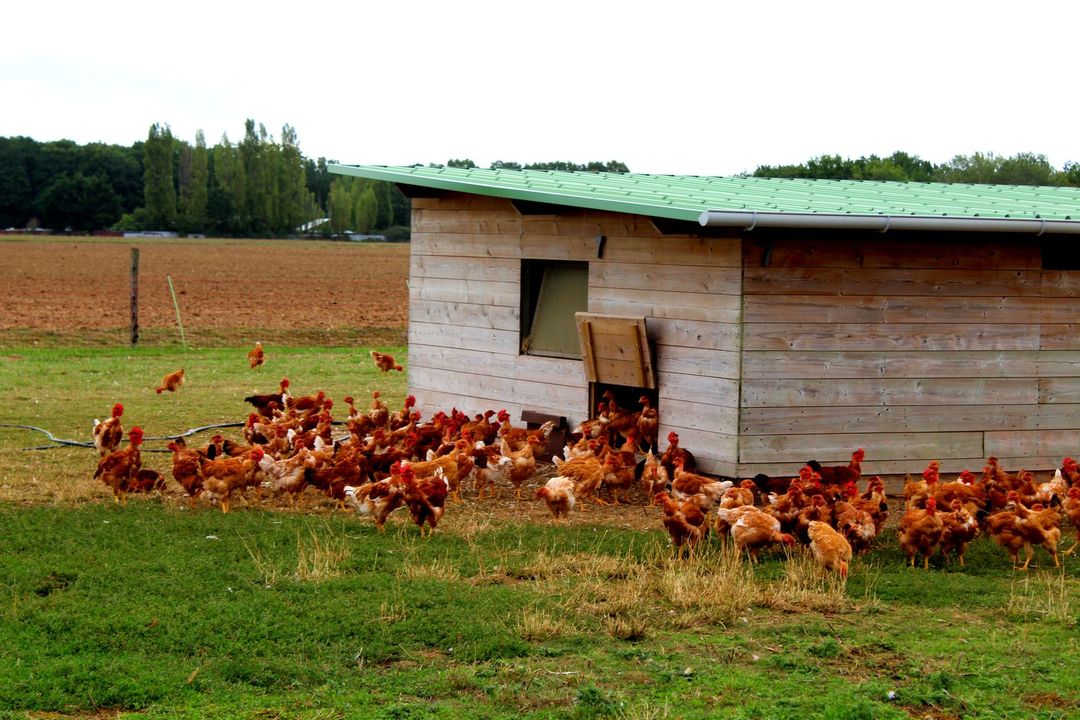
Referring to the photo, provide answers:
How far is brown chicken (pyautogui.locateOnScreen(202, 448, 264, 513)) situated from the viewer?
1138 centimetres

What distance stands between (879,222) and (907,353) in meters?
1.73

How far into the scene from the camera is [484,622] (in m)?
7.88

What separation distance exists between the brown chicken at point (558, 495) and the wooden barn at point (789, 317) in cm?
166

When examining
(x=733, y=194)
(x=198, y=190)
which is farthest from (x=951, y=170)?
(x=198, y=190)

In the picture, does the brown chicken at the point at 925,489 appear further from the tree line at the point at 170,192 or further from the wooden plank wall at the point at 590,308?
the tree line at the point at 170,192

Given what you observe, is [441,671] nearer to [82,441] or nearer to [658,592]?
[658,592]

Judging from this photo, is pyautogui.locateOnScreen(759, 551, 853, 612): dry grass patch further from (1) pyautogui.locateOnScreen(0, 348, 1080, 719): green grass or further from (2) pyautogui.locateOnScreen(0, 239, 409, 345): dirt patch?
(2) pyautogui.locateOnScreen(0, 239, 409, 345): dirt patch

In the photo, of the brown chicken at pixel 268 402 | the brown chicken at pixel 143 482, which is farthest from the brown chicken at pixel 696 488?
the brown chicken at pixel 268 402

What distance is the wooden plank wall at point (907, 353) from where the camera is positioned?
12062 millimetres

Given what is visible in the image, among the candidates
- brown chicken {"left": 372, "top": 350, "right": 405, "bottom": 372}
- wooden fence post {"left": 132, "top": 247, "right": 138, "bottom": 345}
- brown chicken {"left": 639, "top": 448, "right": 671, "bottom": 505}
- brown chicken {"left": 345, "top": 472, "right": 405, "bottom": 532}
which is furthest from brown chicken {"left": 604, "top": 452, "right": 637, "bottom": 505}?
wooden fence post {"left": 132, "top": 247, "right": 138, "bottom": 345}

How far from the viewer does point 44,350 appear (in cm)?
2573

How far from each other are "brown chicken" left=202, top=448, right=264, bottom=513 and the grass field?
0.23m

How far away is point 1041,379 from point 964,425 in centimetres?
112

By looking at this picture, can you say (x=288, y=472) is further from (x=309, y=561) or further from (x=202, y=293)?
(x=202, y=293)
